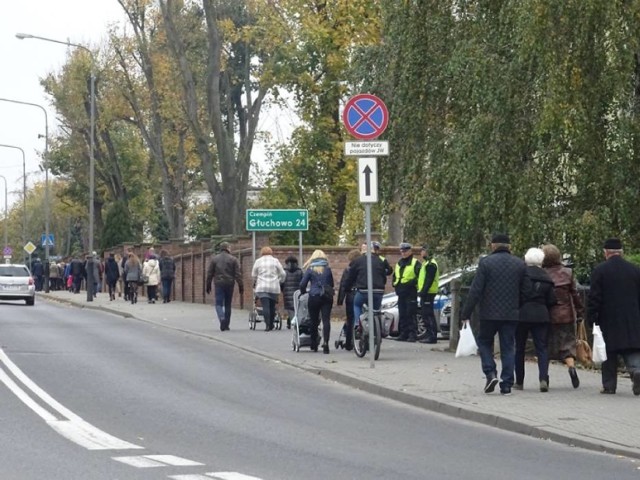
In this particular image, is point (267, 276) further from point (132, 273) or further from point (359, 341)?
point (132, 273)

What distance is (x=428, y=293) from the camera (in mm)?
26578

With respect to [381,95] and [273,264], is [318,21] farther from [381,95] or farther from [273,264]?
[273,264]

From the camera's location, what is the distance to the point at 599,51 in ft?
68.3

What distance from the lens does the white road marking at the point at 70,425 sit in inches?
475

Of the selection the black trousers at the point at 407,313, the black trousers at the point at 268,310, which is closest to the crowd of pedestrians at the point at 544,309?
the black trousers at the point at 407,313

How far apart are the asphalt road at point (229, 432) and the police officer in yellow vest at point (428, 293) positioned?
5122 mm

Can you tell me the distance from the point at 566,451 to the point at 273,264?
1655 centimetres

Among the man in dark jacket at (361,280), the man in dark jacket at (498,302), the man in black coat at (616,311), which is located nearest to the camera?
the man in black coat at (616,311)

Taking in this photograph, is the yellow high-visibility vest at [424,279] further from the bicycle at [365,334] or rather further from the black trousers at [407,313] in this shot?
the bicycle at [365,334]

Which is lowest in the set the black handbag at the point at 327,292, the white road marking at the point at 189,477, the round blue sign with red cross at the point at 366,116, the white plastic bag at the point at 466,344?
the white road marking at the point at 189,477

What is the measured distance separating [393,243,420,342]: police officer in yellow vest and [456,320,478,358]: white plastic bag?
423cm

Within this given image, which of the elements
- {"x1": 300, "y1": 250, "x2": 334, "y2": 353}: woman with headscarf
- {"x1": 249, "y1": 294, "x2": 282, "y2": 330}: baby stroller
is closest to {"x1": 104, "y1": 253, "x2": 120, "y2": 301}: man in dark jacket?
{"x1": 249, "y1": 294, "x2": 282, "y2": 330}: baby stroller

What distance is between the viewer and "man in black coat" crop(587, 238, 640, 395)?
53.6ft

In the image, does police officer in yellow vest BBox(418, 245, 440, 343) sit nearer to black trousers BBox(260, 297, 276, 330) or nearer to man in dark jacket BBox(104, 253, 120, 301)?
black trousers BBox(260, 297, 276, 330)
